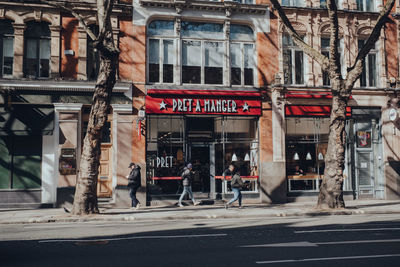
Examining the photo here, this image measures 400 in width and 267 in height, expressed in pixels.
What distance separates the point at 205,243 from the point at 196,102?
10.4 metres

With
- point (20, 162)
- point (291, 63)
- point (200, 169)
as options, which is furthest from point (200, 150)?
point (20, 162)

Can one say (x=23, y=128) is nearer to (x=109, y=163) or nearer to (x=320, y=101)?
(x=109, y=163)

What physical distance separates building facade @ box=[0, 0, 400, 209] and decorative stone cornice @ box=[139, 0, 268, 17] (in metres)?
0.07

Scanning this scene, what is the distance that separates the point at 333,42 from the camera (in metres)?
15.0

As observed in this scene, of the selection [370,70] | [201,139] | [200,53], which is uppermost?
[200,53]

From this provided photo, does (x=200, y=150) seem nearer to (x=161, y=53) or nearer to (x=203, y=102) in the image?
(x=203, y=102)

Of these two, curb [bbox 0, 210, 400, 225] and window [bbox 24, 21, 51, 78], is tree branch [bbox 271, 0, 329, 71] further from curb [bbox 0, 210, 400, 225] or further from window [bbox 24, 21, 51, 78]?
window [bbox 24, 21, 51, 78]

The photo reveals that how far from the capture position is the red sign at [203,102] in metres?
18.0

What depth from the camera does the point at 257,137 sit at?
1927cm

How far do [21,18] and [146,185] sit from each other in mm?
9290

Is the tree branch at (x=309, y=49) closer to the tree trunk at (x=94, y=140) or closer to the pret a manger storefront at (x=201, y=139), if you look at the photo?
the pret a manger storefront at (x=201, y=139)

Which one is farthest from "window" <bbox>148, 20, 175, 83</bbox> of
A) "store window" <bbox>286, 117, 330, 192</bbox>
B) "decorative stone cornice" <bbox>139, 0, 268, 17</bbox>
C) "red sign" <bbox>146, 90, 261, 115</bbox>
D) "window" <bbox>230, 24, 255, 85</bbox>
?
"store window" <bbox>286, 117, 330, 192</bbox>

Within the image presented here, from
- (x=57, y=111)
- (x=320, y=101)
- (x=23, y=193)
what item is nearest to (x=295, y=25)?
(x=320, y=101)

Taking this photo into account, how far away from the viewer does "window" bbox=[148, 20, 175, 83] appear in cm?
1862
